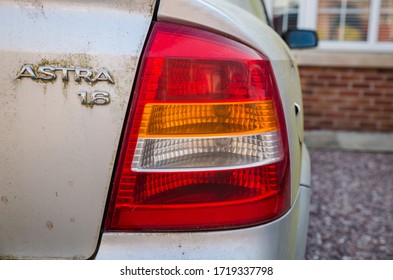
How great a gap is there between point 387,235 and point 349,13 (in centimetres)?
408

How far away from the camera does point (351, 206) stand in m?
3.71

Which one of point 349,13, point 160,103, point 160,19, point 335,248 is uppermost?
point 349,13

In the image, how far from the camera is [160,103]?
41.8 inches

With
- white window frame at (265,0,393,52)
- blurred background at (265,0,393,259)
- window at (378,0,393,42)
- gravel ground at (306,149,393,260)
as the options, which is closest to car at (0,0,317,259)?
gravel ground at (306,149,393,260)

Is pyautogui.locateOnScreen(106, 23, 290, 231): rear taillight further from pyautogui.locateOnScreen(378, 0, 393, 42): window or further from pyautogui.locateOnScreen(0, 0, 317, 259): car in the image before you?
pyautogui.locateOnScreen(378, 0, 393, 42): window

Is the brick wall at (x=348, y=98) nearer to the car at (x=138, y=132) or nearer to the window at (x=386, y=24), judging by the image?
the window at (x=386, y=24)

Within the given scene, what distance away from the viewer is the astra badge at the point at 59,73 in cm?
102

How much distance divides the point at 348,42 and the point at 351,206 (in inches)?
131

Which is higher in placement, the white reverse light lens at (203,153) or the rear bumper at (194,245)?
the white reverse light lens at (203,153)

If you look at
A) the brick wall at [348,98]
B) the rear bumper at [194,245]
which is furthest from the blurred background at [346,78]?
the rear bumper at [194,245]

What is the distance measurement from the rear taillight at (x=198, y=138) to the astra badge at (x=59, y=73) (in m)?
0.09

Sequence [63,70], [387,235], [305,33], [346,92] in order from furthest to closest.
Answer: [346,92] < [387,235] < [305,33] < [63,70]

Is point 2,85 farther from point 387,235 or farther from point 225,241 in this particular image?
point 387,235
